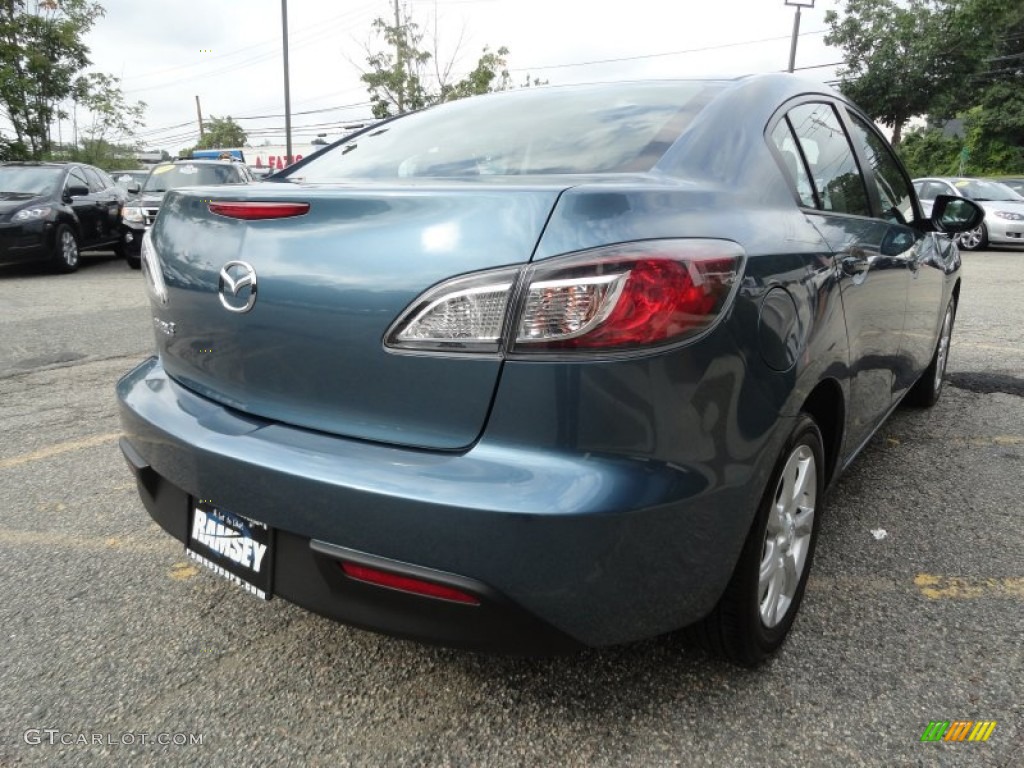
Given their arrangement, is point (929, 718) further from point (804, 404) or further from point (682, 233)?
point (682, 233)

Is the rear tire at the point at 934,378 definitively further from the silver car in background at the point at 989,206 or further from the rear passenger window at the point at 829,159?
the silver car in background at the point at 989,206

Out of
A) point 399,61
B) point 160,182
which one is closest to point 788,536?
point 160,182

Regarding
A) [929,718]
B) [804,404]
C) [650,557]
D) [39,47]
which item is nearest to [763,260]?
[804,404]

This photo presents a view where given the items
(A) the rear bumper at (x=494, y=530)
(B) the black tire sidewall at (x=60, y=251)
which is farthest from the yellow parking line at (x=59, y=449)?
(B) the black tire sidewall at (x=60, y=251)

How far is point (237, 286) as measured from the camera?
5.66ft

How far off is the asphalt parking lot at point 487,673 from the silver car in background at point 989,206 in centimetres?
1323

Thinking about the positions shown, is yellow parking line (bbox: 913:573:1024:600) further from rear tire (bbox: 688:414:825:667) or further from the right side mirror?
the right side mirror

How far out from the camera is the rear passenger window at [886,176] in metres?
2.95

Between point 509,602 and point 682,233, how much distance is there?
2.61 ft

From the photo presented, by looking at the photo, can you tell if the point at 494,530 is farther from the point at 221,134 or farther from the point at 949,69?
the point at 221,134

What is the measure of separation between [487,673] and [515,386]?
0.92 m

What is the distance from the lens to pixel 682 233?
154 cm

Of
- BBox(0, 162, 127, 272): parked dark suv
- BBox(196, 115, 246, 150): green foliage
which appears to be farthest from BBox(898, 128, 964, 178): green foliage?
BBox(196, 115, 246, 150): green foliage

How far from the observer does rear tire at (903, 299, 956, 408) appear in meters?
4.09
